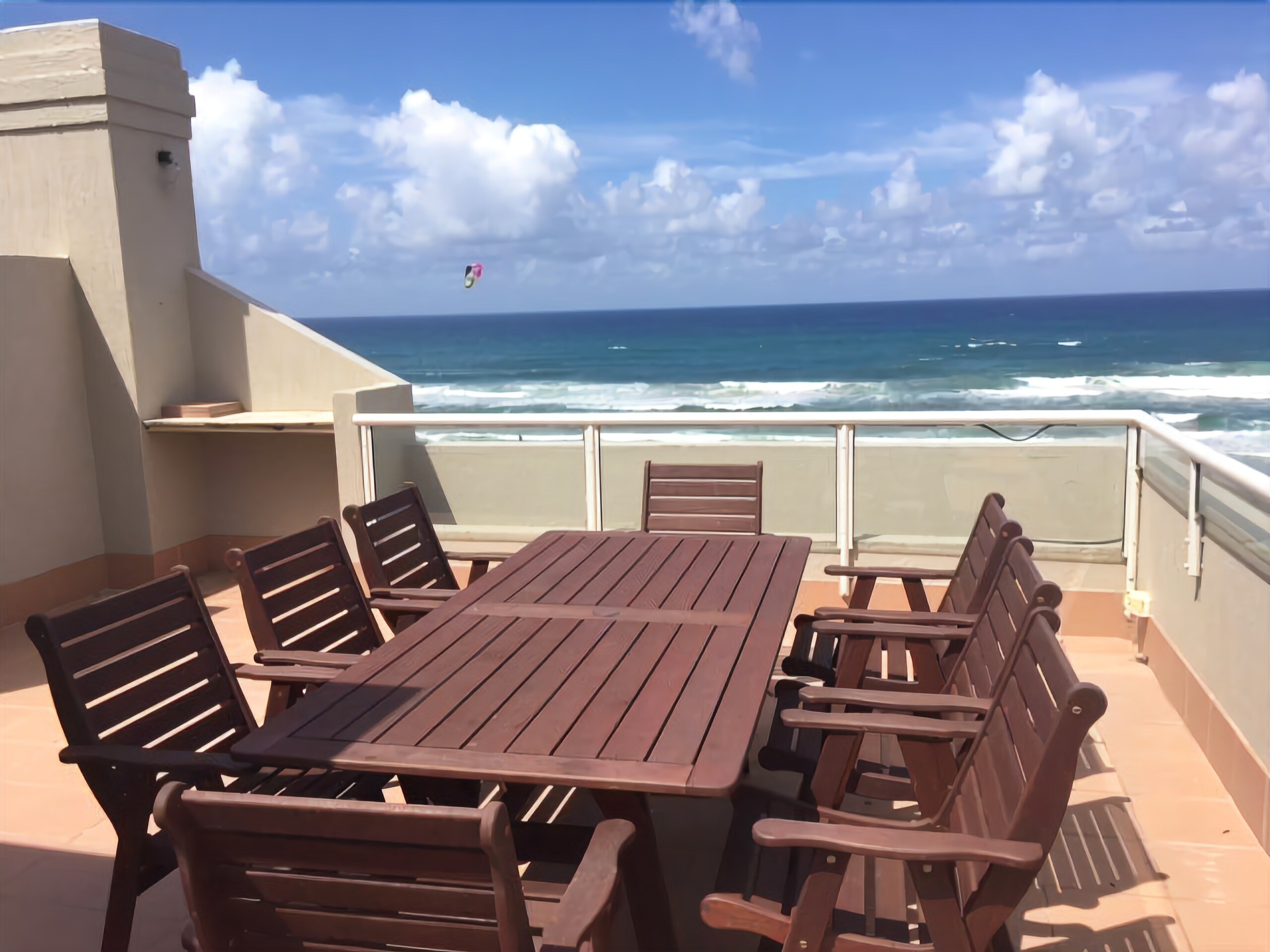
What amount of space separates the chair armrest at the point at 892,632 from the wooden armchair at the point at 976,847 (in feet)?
2.74

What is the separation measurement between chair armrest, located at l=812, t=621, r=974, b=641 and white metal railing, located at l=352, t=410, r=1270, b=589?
1.66 meters

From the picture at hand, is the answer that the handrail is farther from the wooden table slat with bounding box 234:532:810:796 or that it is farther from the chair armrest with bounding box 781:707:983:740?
the chair armrest with bounding box 781:707:983:740

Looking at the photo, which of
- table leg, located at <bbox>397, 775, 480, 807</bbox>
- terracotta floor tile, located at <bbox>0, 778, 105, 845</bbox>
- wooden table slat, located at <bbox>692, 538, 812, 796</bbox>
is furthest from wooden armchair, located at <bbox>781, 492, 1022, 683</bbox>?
terracotta floor tile, located at <bbox>0, 778, 105, 845</bbox>

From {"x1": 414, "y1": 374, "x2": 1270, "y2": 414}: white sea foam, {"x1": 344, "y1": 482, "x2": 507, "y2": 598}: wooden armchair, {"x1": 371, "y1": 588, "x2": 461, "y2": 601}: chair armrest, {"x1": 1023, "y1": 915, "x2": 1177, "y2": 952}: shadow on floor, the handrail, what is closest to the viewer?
{"x1": 1023, "y1": 915, "x2": 1177, "y2": 952}: shadow on floor

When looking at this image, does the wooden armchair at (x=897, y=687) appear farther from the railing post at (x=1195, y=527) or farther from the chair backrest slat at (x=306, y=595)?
the chair backrest slat at (x=306, y=595)

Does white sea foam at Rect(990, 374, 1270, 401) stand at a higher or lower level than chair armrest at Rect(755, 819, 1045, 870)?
lower

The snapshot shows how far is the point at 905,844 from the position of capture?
1.73 meters

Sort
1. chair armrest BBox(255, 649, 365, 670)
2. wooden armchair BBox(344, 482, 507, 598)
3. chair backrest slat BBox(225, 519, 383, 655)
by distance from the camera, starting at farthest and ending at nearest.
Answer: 1. wooden armchair BBox(344, 482, 507, 598)
2. chair backrest slat BBox(225, 519, 383, 655)
3. chair armrest BBox(255, 649, 365, 670)

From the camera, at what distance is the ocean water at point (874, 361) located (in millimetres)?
28812

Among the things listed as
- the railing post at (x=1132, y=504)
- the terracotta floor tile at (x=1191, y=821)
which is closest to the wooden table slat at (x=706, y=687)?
the terracotta floor tile at (x=1191, y=821)

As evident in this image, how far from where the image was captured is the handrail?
4.75m

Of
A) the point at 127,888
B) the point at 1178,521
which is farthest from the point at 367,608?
the point at 1178,521

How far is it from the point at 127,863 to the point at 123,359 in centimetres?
467

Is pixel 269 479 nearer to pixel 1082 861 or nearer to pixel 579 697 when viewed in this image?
pixel 579 697
